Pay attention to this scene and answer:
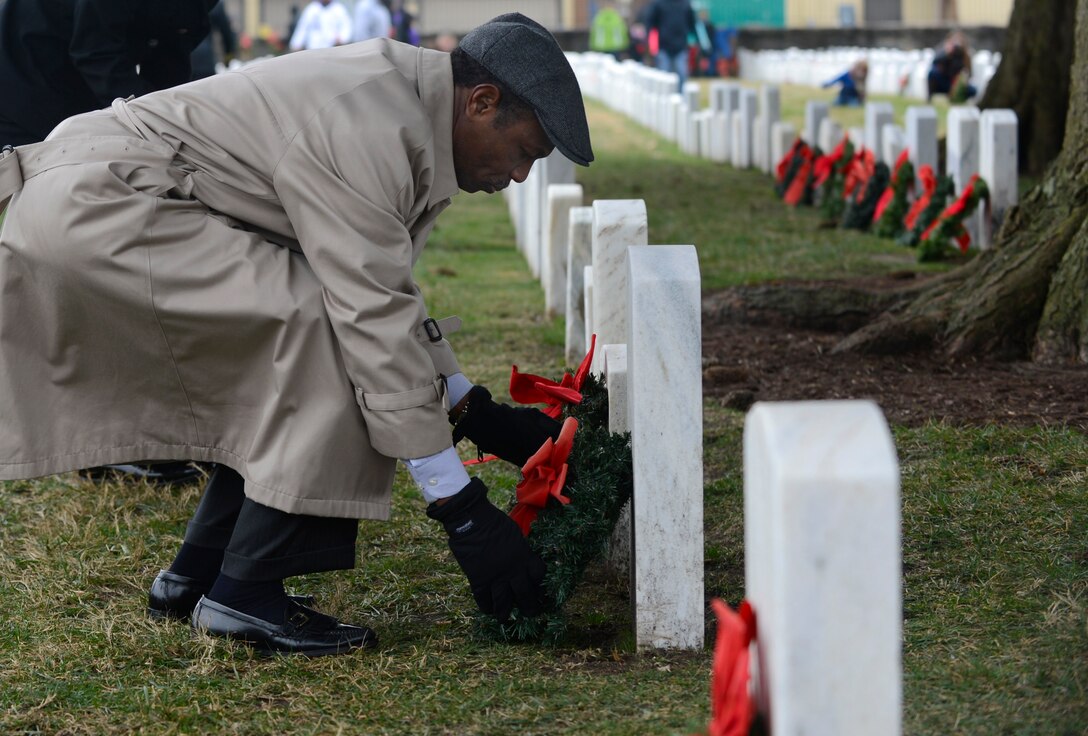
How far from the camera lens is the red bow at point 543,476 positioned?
3.04 meters

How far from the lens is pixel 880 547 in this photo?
60.9 inches

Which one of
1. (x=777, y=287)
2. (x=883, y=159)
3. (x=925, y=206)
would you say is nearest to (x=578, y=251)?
(x=777, y=287)

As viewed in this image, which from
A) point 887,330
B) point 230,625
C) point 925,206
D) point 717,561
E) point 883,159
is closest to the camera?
point 230,625

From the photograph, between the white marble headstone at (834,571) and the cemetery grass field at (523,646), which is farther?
the cemetery grass field at (523,646)

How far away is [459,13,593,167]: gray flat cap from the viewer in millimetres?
2771

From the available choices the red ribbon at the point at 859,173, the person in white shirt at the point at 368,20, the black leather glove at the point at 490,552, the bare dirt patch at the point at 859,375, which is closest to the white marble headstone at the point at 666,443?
the black leather glove at the point at 490,552

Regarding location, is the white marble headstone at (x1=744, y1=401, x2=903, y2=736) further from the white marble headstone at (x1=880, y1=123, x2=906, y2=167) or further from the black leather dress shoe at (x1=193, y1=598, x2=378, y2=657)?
the white marble headstone at (x1=880, y1=123, x2=906, y2=167)

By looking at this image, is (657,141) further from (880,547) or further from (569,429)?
(880,547)

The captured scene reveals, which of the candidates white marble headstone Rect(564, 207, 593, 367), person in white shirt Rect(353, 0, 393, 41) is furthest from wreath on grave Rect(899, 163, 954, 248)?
person in white shirt Rect(353, 0, 393, 41)

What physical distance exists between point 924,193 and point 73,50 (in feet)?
17.2

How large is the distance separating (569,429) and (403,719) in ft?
2.57

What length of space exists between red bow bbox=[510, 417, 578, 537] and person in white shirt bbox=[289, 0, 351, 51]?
12955 mm

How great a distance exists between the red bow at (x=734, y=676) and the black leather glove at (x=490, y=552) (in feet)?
3.22

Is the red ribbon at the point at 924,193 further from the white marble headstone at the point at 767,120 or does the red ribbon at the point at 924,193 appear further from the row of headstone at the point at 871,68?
the row of headstone at the point at 871,68
